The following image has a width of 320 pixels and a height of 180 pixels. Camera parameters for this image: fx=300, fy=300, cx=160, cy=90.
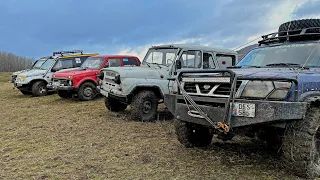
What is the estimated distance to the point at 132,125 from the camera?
691 centimetres

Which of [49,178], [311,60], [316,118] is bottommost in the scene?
[49,178]

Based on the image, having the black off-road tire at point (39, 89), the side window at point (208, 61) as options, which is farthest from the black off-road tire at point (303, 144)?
the black off-road tire at point (39, 89)

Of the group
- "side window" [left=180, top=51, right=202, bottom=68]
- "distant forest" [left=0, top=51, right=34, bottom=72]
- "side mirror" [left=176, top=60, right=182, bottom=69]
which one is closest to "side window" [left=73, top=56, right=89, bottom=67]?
"side window" [left=180, top=51, right=202, bottom=68]

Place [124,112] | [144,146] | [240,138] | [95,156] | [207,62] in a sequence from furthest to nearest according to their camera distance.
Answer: [124,112], [207,62], [240,138], [144,146], [95,156]

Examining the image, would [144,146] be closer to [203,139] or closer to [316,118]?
[203,139]

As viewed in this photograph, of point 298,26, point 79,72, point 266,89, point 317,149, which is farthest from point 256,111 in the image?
point 79,72

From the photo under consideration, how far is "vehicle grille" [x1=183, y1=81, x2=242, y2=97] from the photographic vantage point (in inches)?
146

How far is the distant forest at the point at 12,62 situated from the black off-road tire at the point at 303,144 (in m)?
61.6

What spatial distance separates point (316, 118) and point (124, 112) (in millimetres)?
6093

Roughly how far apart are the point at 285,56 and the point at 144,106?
3683mm

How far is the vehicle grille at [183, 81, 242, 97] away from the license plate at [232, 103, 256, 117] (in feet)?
0.75

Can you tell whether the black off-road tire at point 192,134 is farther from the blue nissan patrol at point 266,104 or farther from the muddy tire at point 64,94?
the muddy tire at point 64,94

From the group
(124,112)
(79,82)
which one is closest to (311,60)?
(124,112)

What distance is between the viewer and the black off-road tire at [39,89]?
1323cm
